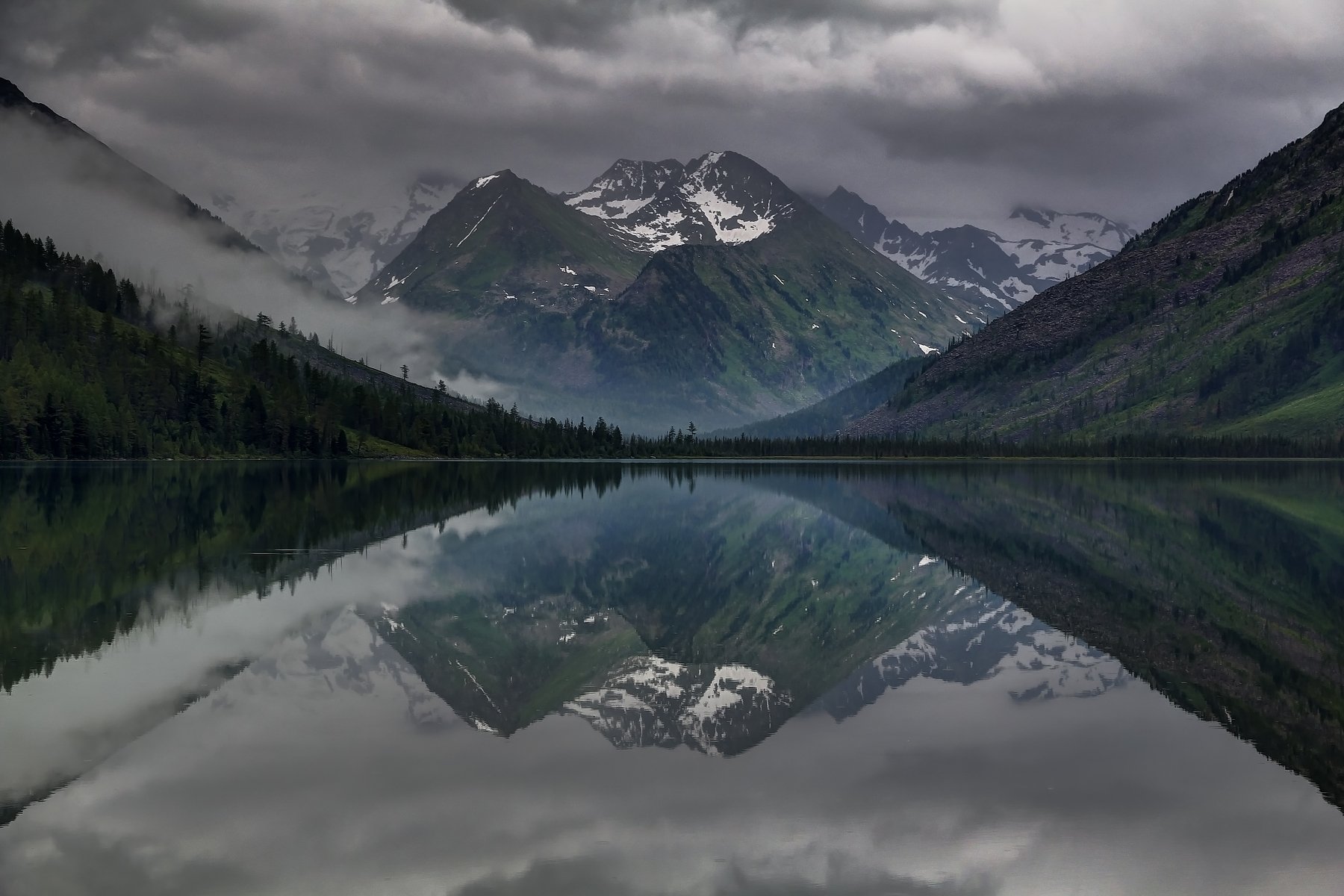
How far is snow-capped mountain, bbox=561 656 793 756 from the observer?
30109mm

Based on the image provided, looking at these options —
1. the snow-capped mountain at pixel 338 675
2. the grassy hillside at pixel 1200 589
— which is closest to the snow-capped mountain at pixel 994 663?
the grassy hillside at pixel 1200 589

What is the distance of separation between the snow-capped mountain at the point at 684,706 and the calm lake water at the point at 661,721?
17 cm

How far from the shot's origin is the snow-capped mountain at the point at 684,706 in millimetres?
30109

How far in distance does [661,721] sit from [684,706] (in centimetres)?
208

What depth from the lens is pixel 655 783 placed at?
26.0m

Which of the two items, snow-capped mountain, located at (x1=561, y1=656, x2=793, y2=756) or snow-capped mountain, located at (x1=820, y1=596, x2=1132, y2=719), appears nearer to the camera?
snow-capped mountain, located at (x1=561, y1=656, x2=793, y2=756)

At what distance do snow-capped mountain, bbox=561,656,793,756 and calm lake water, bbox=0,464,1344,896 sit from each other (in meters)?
0.17

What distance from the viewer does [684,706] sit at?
33.8 meters

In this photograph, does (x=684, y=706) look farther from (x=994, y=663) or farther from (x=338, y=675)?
(x=994, y=663)

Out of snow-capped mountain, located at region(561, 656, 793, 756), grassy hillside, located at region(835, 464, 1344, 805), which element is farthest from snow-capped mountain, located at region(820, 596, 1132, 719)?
snow-capped mountain, located at region(561, 656, 793, 756)

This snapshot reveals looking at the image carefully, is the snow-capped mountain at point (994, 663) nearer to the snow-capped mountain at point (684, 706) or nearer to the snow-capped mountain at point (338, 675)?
the snow-capped mountain at point (684, 706)

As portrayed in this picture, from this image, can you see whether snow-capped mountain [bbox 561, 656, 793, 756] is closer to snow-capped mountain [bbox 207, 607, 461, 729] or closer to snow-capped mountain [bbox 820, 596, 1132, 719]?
snow-capped mountain [bbox 820, 596, 1132, 719]

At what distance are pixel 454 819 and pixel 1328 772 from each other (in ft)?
62.2

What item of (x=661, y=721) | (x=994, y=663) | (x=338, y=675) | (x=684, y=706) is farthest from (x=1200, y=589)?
(x=338, y=675)
